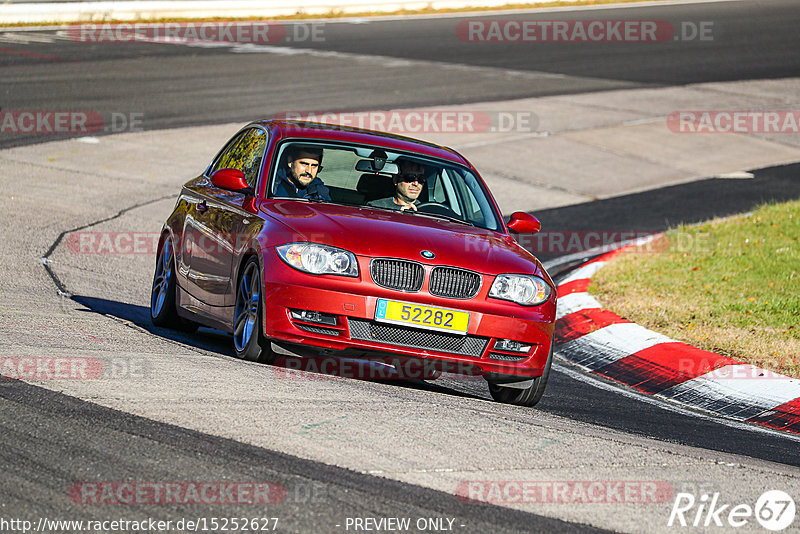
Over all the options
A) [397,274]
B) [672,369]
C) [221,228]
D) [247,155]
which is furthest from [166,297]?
[672,369]

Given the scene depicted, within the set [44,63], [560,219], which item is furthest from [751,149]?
[44,63]

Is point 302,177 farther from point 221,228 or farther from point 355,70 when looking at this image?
point 355,70

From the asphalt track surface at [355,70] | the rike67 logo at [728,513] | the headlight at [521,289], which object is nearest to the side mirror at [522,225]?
the headlight at [521,289]

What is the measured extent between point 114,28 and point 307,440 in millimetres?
26658

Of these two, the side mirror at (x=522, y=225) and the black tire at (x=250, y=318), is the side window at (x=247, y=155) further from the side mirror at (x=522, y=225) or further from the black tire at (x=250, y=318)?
the side mirror at (x=522, y=225)

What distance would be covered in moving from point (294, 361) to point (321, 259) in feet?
3.66

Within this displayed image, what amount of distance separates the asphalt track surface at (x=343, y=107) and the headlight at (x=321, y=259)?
902 mm

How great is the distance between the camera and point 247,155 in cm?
879

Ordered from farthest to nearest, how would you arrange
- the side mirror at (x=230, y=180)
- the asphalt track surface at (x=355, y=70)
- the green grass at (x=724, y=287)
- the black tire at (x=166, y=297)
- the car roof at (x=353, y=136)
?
the asphalt track surface at (x=355, y=70) → the green grass at (x=724, y=287) → the black tire at (x=166, y=297) → the car roof at (x=353, y=136) → the side mirror at (x=230, y=180)

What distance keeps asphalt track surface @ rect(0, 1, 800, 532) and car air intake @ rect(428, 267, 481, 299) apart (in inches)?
28.6

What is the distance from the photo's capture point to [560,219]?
15.0 metres

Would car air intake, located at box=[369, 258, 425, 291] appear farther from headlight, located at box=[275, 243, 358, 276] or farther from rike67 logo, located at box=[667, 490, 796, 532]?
rike67 logo, located at box=[667, 490, 796, 532]

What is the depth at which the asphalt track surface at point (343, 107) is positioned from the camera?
4660 mm

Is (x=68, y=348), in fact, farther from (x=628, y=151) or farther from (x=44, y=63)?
(x=44, y=63)
